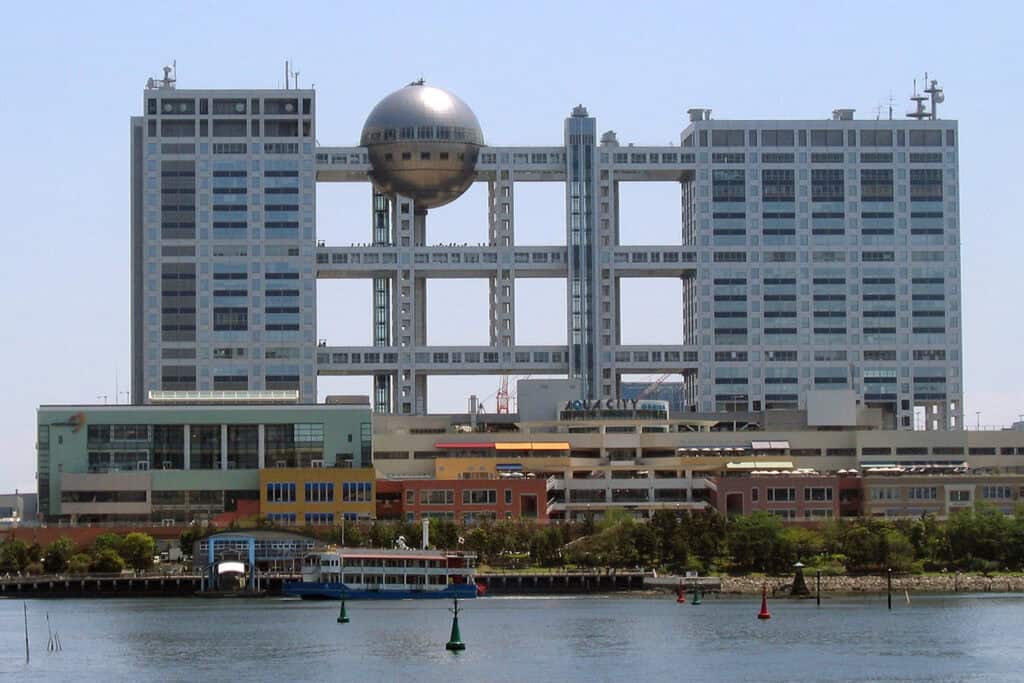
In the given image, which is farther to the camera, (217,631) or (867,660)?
(217,631)

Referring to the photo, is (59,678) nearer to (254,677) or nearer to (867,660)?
(254,677)

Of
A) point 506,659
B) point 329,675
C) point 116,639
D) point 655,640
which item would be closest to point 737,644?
point 655,640

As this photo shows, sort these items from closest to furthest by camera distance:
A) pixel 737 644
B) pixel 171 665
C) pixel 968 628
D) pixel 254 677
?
pixel 254 677 < pixel 171 665 < pixel 737 644 < pixel 968 628

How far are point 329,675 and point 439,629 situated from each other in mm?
40470

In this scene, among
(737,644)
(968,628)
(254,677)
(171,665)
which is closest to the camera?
(254,677)

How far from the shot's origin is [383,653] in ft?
560

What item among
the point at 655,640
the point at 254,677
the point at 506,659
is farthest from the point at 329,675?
the point at 655,640

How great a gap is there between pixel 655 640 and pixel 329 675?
34306 millimetres

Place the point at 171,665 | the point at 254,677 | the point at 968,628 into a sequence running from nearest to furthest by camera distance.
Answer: the point at 254,677 → the point at 171,665 → the point at 968,628

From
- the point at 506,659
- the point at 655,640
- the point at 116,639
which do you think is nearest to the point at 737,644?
the point at 655,640

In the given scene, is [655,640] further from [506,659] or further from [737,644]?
[506,659]

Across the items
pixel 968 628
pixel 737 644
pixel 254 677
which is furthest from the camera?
pixel 968 628

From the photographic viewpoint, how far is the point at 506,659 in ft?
542

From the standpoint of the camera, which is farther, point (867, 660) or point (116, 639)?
point (116, 639)
